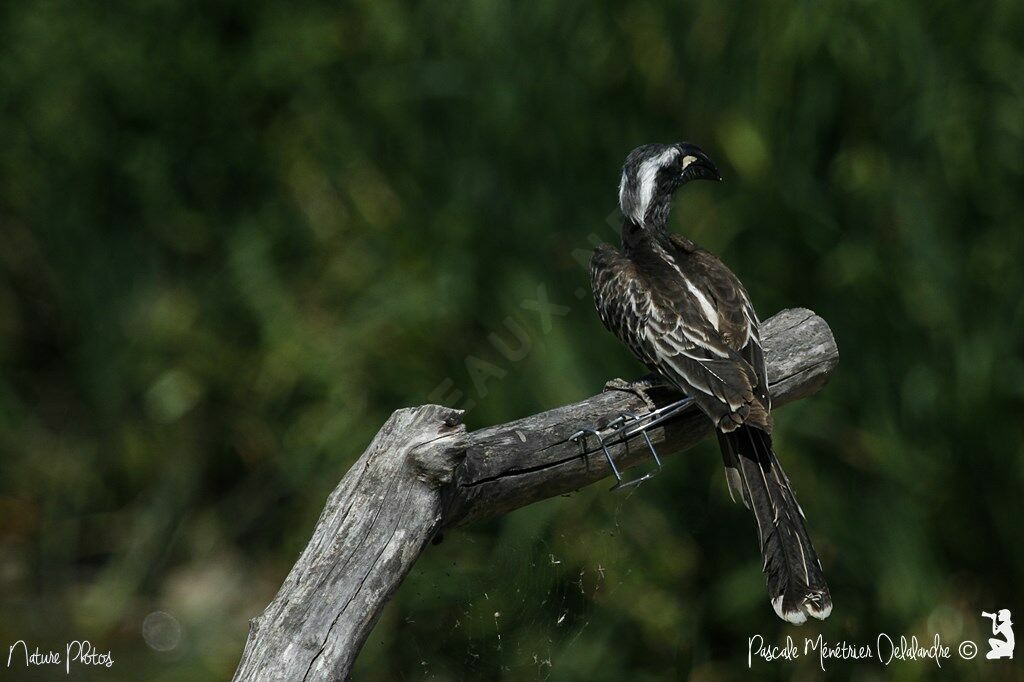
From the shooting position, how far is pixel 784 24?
4.18 m

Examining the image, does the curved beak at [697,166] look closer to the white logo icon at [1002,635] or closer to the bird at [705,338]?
the bird at [705,338]

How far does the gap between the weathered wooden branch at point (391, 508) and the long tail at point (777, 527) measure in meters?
0.37

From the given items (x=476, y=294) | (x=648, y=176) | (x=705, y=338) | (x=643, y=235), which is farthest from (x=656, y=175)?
(x=476, y=294)

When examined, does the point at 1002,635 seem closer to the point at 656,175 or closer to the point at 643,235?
the point at 643,235

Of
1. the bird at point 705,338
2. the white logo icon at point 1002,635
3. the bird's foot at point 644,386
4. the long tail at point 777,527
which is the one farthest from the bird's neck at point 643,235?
the white logo icon at point 1002,635

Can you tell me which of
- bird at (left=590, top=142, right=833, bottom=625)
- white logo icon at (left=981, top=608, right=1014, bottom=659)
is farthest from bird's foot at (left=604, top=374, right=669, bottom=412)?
white logo icon at (left=981, top=608, right=1014, bottom=659)

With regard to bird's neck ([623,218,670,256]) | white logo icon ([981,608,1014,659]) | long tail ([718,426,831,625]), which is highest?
bird's neck ([623,218,670,256])

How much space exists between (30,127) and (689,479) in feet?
10.5

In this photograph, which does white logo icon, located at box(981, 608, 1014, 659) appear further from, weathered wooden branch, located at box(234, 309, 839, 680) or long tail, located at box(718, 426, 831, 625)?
weathered wooden branch, located at box(234, 309, 839, 680)

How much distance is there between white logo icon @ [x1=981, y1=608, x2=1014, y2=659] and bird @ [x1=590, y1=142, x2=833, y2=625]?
1343 millimetres

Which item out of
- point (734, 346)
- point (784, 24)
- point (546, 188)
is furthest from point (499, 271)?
point (734, 346)

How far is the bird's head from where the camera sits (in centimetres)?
315

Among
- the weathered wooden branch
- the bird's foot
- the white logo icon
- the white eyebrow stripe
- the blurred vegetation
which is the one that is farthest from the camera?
the blurred vegetation

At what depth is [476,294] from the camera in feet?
14.5
